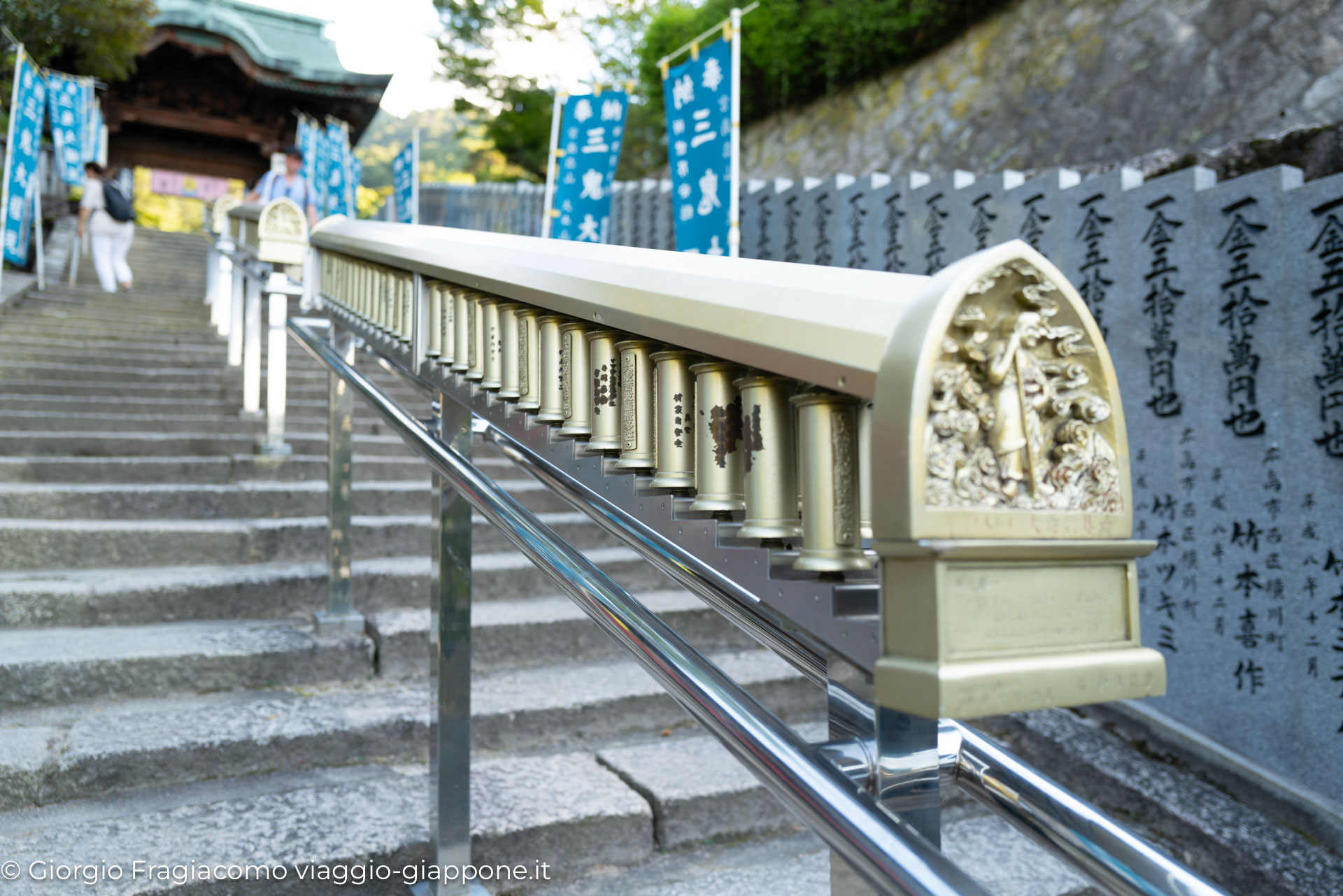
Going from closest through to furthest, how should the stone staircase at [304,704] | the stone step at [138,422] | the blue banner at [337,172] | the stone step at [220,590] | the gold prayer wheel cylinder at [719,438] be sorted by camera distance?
the gold prayer wheel cylinder at [719,438]
the stone staircase at [304,704]
the stone step at [220,590]
the stone step at [138,422]
the blue banner at [337,172]

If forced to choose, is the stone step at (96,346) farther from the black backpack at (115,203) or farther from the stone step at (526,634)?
the stone step at (526,634)

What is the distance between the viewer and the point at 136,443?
10.8 ft

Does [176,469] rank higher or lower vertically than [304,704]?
higher

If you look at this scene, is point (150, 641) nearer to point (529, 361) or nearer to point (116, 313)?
point (529, 361)

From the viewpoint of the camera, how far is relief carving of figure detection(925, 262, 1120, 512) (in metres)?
0.63

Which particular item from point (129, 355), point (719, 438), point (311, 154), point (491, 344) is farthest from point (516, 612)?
point (311, 154)

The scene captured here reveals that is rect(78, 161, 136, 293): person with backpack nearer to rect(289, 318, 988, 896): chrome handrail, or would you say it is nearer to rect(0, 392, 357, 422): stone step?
rect(0, 392, 357, 422): stone step

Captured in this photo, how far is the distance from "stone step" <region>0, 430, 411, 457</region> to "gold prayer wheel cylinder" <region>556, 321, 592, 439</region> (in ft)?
9.08

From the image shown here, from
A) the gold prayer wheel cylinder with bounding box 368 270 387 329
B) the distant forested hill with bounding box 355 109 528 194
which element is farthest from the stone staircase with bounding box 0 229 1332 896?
the distant forested hill with bounding box 355 109 528 194

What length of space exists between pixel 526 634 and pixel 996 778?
1732 mm

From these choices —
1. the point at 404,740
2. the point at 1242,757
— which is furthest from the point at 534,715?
the point at 1242,757

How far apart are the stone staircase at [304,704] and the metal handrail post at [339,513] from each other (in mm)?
64

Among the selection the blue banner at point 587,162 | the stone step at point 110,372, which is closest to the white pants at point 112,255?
the stone step at point 110,372

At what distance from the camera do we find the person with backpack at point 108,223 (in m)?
7.27
